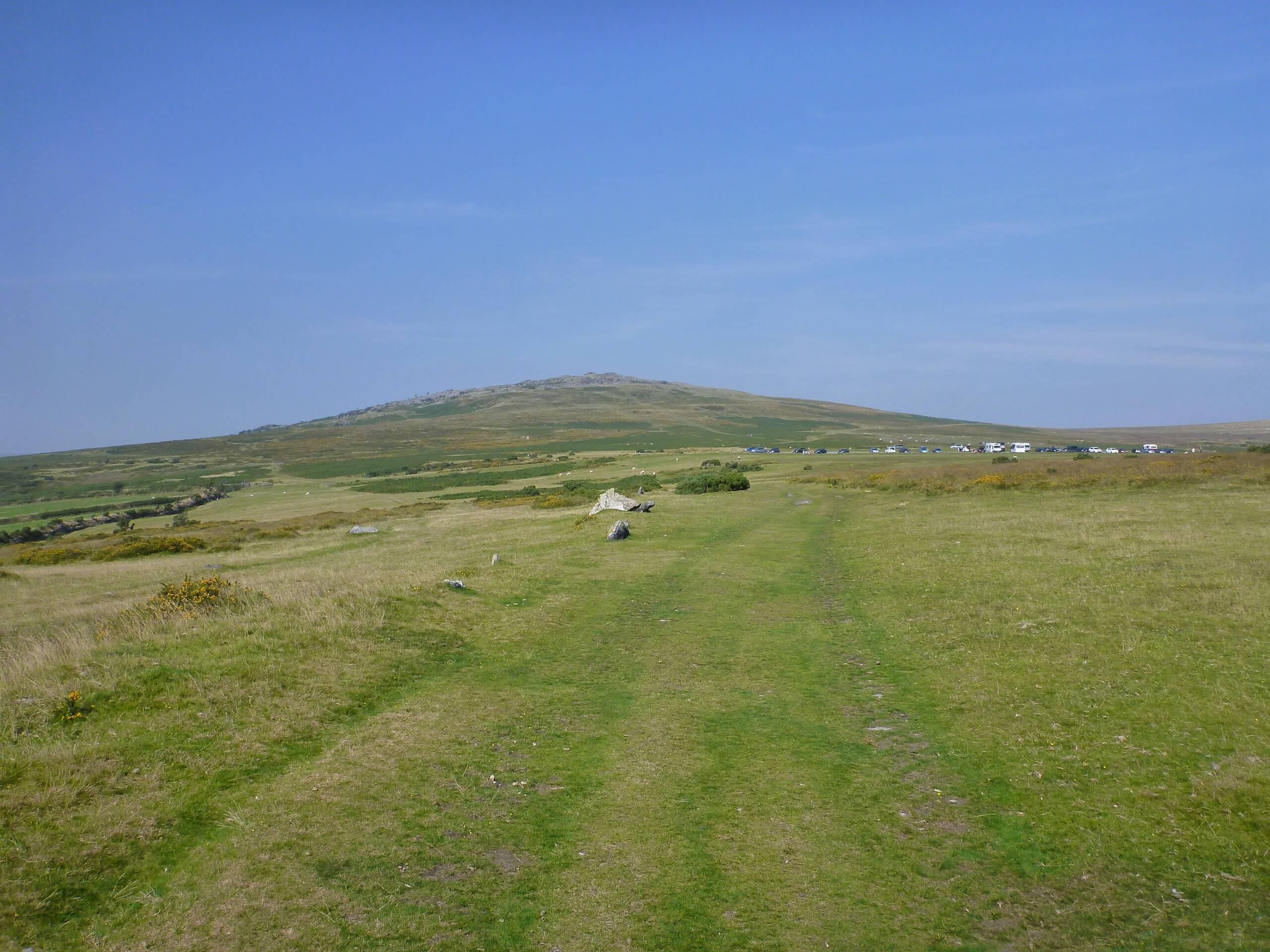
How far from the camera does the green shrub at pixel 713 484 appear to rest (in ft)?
173

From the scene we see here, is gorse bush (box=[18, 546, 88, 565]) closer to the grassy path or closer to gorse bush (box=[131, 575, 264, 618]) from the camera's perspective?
gorse bush (box=[131, 575, 264, 618])

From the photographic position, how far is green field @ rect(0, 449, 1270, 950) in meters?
7.43

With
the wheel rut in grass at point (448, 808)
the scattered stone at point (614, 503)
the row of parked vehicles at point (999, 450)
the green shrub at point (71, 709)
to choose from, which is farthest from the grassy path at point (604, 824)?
the row of parked vehicles at point (999, 450)

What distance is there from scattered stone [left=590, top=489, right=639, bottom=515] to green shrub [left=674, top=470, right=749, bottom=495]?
35.0 ft

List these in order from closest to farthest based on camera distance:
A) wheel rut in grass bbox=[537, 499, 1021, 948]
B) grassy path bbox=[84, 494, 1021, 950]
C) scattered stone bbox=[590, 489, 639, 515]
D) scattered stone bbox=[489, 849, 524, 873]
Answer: grassy path bbox=[84, 494, 1021, 950], wheel rut in grass bbox=[537, 499, 1021, 948], scattered stone bbox=[489, 849, 524, 873], scattered stone bbox=[590, 489, 639, 515]

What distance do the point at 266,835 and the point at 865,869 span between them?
7022 millimetres

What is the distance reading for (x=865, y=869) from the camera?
8.38m

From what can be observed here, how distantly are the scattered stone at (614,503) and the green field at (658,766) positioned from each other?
17.7 m

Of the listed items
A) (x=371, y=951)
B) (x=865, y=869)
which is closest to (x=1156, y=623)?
(x=865, y=869)

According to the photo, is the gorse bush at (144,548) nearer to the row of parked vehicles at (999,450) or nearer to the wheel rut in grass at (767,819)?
the wheel rut in grass at (767,819)

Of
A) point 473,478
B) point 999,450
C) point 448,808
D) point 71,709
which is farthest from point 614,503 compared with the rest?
point 999,450

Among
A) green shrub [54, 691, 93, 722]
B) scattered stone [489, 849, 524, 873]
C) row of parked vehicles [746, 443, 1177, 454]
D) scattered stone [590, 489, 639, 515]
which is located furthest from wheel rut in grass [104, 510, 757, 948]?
row of parked vehicles [746, 443, 1177, 454]

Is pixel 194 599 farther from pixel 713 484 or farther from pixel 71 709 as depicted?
pixel 713 484

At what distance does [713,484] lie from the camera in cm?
5328
